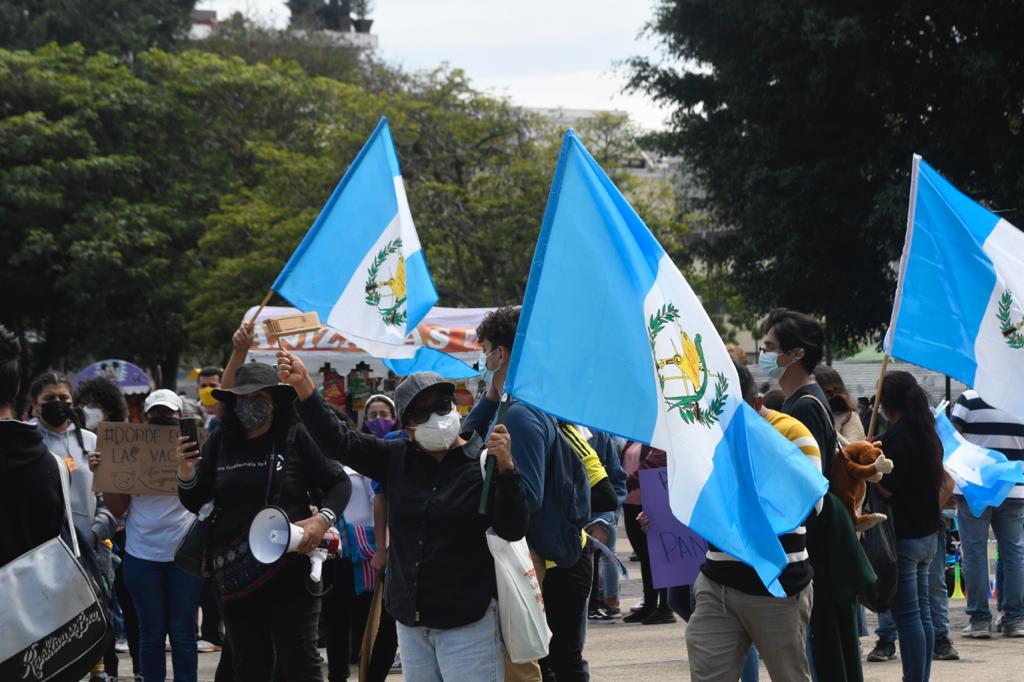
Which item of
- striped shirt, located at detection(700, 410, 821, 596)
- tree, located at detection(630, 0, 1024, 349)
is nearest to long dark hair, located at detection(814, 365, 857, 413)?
striped shirt, located at detection(700, 410, 821, 596)

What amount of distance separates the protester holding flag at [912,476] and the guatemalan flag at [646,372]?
8.74 ft

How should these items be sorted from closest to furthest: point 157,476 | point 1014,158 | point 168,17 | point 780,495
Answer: point 780,495 < point 157,476 < point 1014,158 < point 168,17

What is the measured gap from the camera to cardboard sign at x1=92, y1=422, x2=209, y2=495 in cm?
773

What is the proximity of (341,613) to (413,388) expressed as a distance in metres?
3.69

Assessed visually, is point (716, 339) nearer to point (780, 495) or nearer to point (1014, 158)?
point (780, 495)

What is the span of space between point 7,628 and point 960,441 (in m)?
7.25

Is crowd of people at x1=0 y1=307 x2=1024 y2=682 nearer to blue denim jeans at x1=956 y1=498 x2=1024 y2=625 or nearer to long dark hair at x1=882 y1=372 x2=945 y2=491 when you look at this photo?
long dark hair at x1=882 y1=372 x2=945 y2=491

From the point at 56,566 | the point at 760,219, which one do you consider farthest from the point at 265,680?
the point at 760,219

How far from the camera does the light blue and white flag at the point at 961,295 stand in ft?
23.0

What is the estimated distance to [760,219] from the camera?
2619cm

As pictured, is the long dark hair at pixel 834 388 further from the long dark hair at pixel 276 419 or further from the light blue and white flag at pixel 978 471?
the long dark hair at pixel 276 419

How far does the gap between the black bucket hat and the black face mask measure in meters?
2.25

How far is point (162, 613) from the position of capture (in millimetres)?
7711

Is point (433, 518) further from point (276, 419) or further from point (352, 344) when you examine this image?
point (352, 344)
